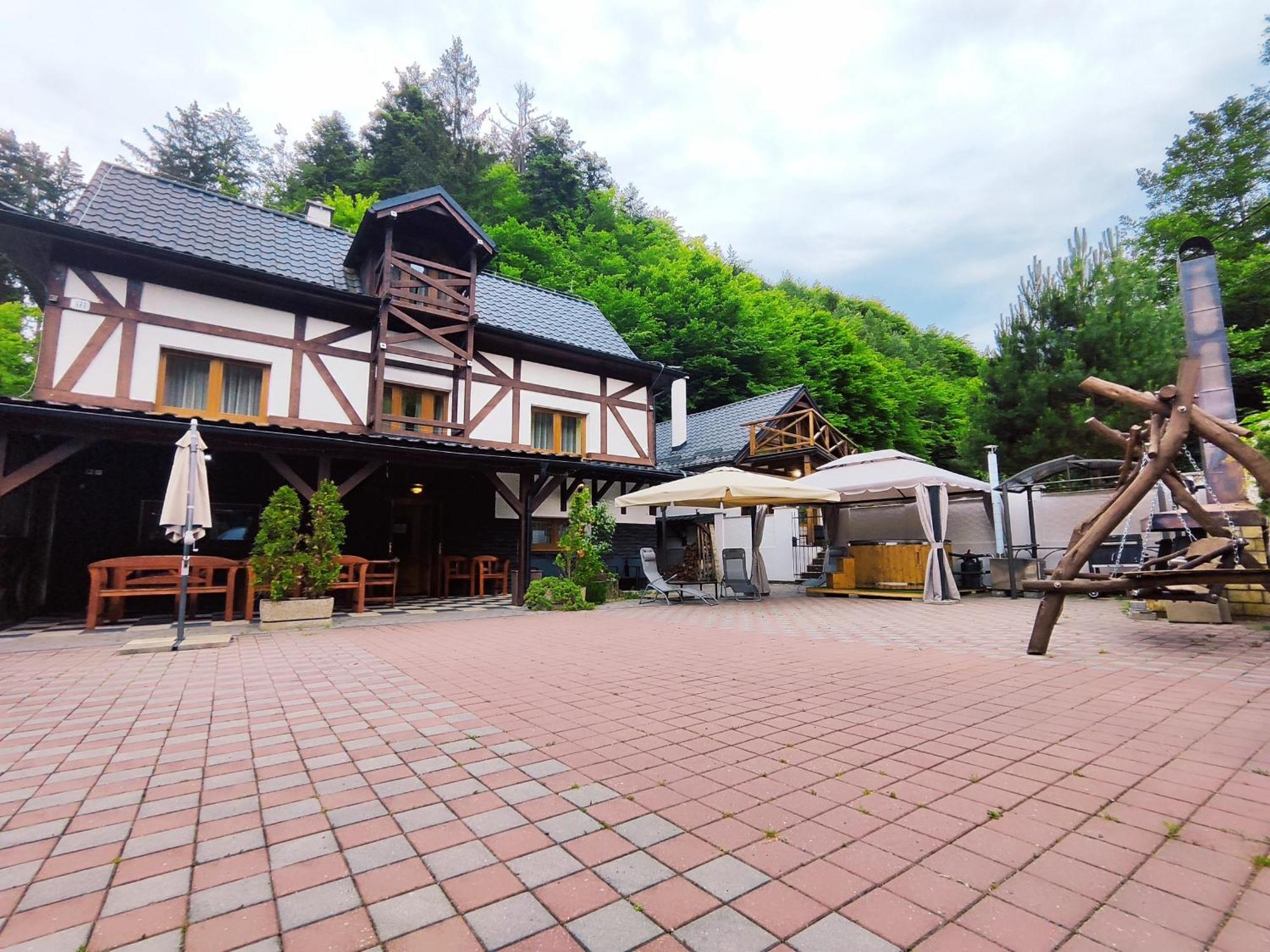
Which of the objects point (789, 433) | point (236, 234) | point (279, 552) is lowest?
point (279, 552)

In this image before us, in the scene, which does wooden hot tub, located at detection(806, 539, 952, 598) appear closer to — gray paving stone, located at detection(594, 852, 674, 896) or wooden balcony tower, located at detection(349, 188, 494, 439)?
wooden balcony tower, located at detection(349, 188, 494, 439)

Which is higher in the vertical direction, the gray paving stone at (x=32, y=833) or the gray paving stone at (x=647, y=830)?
the gray paving stone at (x=647, y=830)

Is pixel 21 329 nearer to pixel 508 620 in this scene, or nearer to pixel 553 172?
pixel 553 172

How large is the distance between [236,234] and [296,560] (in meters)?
6.88

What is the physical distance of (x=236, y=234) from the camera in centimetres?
989

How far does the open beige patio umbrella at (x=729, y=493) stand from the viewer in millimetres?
8625

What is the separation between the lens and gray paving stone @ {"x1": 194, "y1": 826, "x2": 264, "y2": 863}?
1.62 metres

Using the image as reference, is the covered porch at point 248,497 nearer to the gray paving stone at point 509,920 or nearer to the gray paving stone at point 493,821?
the gray paving stone at point 493,821

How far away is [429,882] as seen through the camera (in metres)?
1.46

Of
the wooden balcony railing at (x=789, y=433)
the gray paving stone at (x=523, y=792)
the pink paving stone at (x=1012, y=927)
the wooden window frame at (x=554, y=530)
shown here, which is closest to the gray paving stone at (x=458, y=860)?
the gray paving stone at (x=523, y=792)

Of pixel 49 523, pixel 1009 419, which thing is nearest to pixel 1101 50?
pixel 1009 419

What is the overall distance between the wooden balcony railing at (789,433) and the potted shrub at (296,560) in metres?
11.9

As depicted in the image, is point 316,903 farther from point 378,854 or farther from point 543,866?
point 543,866

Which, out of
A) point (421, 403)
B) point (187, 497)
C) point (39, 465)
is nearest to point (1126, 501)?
point (187, 497)
